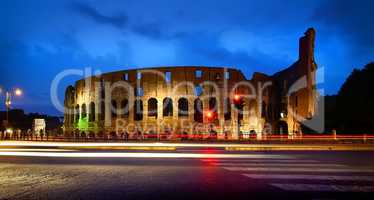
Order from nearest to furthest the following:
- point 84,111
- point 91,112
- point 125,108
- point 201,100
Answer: point 201,100
point 125,108
point 91,112
point 84,111

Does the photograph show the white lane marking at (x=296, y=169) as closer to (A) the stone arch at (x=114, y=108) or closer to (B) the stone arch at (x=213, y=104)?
(B) the stone arch at (x=213, y=104)

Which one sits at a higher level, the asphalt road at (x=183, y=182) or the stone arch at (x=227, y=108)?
the stone arch at (x=227, y=108)

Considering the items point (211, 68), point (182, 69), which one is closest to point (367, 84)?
point (211, 68)

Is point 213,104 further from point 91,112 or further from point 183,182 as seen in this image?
point 183,182

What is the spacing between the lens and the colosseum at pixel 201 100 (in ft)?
153

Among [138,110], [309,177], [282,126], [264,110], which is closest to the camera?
[309,177]

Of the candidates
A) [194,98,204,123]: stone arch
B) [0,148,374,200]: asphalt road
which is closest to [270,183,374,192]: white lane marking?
Answer: [0,148,374,200]: asphalt road

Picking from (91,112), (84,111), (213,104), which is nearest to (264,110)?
(213,104)

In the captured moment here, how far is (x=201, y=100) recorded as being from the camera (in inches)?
1873

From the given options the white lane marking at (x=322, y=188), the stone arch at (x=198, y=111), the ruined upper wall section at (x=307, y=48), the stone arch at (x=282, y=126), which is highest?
the ruined upper wall section at (x=307, y=48)

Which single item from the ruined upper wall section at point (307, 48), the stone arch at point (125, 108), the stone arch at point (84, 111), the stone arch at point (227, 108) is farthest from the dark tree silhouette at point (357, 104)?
the stone arch at point (84, 111)

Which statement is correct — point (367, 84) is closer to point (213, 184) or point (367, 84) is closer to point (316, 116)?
point (316, 116)

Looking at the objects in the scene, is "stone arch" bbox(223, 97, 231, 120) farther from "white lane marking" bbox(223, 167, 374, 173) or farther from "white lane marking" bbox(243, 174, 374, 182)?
"white lane marking" bbox(243, 174, 374, 182)

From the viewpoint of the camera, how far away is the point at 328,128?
4691 centimetres
